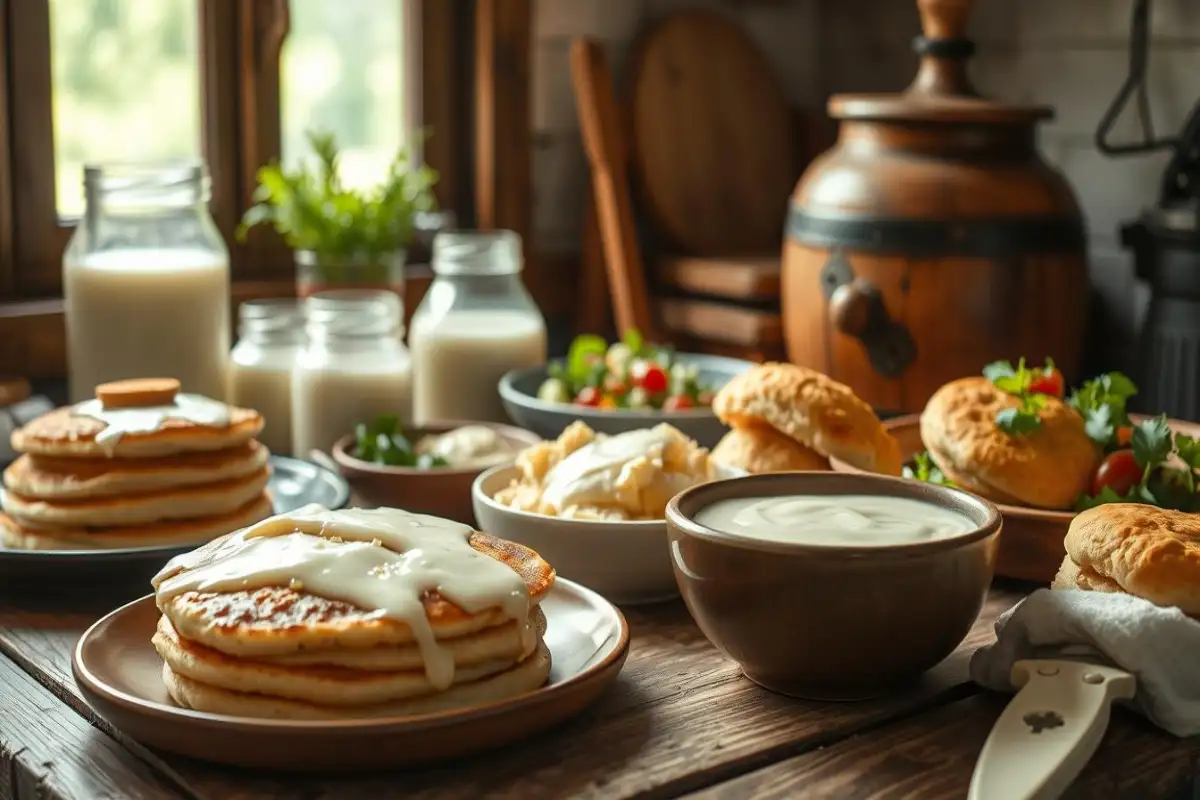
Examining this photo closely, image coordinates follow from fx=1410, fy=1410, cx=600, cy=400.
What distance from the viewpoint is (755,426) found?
4.36 feet

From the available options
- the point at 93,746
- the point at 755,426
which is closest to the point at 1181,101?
the point at 755,426

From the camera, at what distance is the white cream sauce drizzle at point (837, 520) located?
935 millimetres

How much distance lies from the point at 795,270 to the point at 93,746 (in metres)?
1.55

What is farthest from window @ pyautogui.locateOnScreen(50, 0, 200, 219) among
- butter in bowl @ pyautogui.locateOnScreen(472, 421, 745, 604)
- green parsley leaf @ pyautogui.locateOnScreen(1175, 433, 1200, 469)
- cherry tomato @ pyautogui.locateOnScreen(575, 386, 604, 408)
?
green parsley leaf @ pyautogui.locateOnScreen(1175, 433, 1200, 469)

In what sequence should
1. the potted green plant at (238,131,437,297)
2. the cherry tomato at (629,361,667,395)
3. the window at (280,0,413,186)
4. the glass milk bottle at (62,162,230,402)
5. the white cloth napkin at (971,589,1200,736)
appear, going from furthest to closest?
the window at (280,0,413,186), the potted green plant at (238,131,437,297), the cherry tomato at (629,361,667,395), the glass milk bottle at (62,162,230,402), the white cloth napkin at (971,589,1200,736)

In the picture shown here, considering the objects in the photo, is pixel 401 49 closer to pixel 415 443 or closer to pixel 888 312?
pixel 888 312

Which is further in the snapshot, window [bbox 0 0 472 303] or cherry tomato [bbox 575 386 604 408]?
window [bbox 0 0 472 303]

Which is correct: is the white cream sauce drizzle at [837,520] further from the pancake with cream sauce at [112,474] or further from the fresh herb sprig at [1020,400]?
the pancake with cream sauce at [112,474]

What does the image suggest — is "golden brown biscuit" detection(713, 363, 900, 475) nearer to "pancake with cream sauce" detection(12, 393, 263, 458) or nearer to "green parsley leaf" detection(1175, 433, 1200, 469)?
"green parsley leaf" detection(1175, 433, 1200, 469)

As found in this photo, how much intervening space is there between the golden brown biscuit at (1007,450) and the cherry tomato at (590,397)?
553mm

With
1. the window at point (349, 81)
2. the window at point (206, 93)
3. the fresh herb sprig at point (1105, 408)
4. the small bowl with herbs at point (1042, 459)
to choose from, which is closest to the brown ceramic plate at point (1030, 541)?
the small bowl with herbs at point (1042, 459)

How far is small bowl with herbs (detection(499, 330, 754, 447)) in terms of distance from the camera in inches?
63.4

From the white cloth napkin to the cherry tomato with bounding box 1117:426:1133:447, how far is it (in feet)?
1.10

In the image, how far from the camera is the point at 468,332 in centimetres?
188
